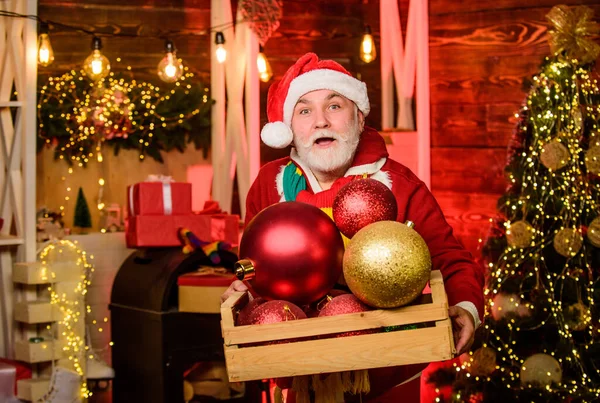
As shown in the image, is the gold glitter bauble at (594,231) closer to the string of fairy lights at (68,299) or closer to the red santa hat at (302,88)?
the red santa hat at (302,88)

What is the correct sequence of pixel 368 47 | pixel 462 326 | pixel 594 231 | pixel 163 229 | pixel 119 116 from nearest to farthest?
pixel 462 326 → pixel 594 231 → pixel 163 229 → pixel 119 116 → pixel 368 47

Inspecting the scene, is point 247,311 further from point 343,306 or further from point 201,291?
point 201,291

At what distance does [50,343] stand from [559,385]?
2299mm

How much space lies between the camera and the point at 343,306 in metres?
1.93

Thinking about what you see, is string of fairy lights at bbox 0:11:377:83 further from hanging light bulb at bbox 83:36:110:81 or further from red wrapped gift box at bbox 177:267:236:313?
red wrapped gift box at bbox 177:267:236:313

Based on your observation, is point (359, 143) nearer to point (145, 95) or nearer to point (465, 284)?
point (465, 284)

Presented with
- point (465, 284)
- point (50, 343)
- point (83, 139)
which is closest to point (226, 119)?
point (83, 139)

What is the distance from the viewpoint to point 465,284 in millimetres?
2311

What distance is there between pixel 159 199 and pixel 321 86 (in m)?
2.36

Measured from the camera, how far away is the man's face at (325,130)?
2426 mm

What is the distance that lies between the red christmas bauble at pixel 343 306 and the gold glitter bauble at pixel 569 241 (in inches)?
88.5

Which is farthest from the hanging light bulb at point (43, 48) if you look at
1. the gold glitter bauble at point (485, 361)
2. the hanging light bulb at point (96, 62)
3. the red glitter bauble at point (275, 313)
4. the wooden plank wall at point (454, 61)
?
the red glitter bauble at point (275, 313)

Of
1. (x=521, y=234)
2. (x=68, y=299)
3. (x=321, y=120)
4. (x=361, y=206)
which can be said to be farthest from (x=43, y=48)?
(x=361, y=206)

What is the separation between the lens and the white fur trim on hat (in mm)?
2494
